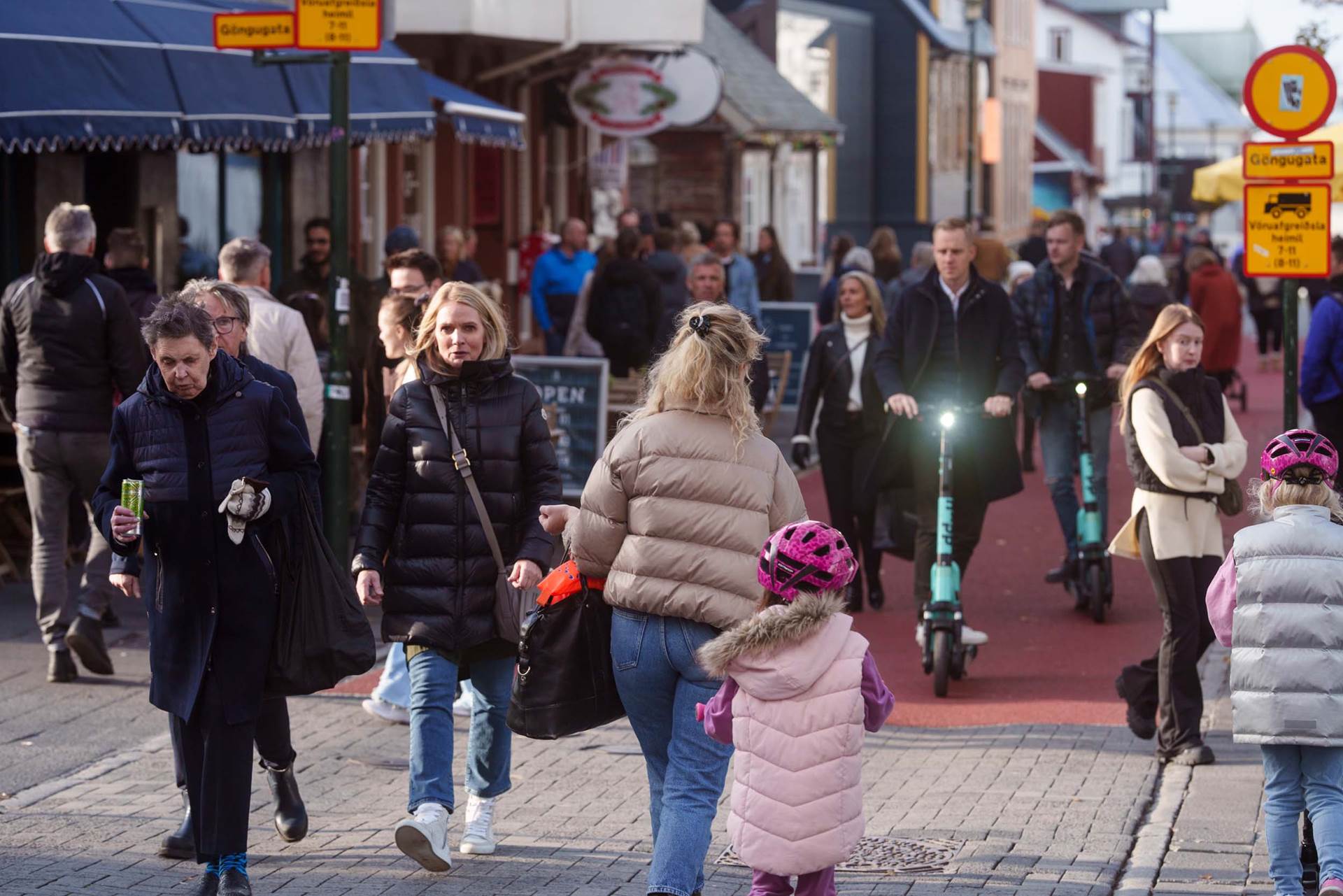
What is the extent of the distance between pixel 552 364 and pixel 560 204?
11.5 m

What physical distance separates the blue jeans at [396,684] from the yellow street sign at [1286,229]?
3986mm

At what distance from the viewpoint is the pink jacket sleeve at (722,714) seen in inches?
206

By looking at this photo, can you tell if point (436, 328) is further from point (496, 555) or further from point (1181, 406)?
point (1181, 406)

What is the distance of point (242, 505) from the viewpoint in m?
5.85

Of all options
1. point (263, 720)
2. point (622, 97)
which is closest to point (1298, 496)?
point (263, 720)

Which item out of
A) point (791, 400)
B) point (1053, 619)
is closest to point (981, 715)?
point (1053, 619)

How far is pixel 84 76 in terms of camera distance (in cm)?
1183

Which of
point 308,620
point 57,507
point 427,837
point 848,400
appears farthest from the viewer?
point 848,400

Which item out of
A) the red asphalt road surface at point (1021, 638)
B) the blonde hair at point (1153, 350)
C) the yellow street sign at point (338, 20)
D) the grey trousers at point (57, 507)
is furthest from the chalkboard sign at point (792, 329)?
the blonde hair at point (1153, 350)

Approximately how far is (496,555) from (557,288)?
11721 millimetres

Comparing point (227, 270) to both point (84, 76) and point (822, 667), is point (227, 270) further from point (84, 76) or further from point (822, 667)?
point (822, 667)

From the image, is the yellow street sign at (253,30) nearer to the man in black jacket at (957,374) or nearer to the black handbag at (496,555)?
the man in black jacket at (957,374)

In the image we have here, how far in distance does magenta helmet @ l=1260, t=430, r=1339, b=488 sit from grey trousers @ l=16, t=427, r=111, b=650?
5.50 metres

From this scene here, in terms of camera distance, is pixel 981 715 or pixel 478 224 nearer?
pixel 981 715
